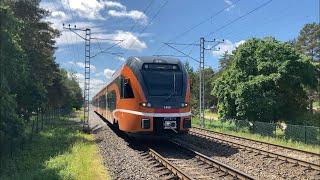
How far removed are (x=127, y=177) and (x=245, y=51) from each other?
93.3 ft

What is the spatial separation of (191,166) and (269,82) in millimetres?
23172

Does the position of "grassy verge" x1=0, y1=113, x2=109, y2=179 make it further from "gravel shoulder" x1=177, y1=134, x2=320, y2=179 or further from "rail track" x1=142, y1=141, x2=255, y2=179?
"gravel shoulder" x1=177, y1=134, x2=320, y2=179

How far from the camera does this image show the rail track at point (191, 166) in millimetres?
13570

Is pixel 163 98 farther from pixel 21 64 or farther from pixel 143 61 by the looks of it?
pixel 21 64

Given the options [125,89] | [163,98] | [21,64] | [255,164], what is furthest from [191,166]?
[21,64]

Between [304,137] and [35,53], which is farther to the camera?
[35,53]

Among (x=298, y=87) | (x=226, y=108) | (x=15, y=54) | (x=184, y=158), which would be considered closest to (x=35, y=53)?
(x=226, y=108)

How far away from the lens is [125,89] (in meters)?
21.4

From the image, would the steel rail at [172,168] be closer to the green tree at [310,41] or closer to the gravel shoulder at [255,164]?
the gravel shoulder at [255,164]

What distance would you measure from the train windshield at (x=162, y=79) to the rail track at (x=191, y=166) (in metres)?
2.48

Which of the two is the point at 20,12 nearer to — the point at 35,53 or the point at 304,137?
the point at 35,53

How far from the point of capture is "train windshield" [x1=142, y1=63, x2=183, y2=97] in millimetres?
19819

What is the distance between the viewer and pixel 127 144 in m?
22.8

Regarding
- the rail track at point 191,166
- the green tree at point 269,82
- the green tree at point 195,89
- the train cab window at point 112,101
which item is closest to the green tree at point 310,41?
the green tree at point 195,89
